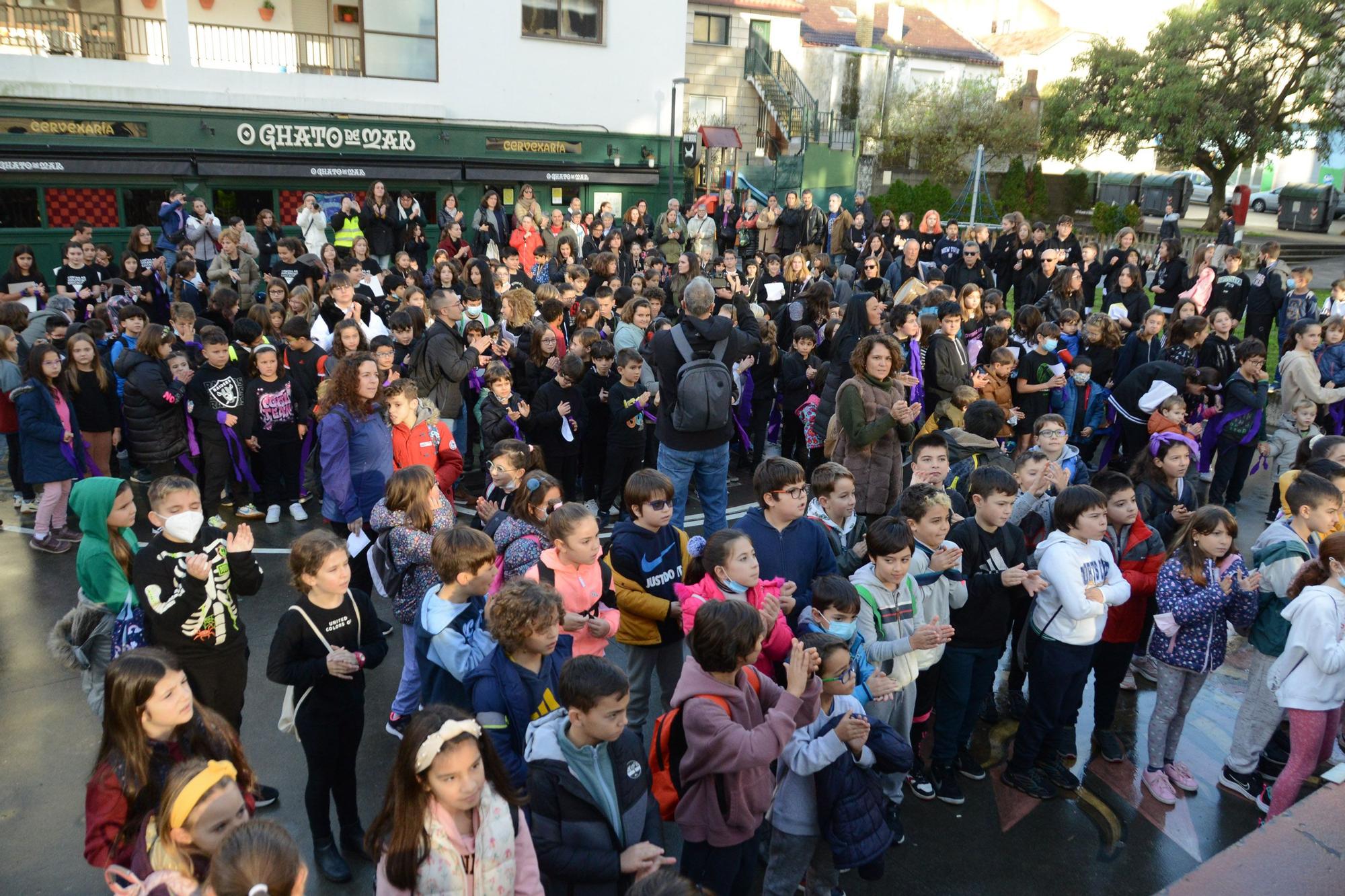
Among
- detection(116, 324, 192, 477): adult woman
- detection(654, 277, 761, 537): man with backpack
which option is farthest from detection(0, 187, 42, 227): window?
detection(654, 277, 761, 537): man with backpack

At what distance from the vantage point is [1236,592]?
5.12m

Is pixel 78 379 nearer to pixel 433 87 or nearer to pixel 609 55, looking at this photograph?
pixel 433 87

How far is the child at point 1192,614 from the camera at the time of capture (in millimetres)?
5039

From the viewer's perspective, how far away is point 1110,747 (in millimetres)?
5523

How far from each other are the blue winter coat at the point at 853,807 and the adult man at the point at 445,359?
5608mm

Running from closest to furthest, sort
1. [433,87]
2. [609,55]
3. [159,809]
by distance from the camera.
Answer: [159,809], [433,87], [609,55]

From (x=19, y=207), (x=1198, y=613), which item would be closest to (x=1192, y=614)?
(x=1198, y=613)

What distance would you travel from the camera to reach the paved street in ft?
14.8

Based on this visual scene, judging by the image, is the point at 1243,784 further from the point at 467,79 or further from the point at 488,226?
the point at 467,79

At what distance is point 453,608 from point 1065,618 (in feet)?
10.1

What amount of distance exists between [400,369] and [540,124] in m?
14.0

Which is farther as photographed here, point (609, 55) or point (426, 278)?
point (609, 55)

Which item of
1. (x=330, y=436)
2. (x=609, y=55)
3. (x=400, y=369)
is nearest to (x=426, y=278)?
(x=400, y=369)

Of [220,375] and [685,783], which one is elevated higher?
[220,375]
